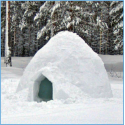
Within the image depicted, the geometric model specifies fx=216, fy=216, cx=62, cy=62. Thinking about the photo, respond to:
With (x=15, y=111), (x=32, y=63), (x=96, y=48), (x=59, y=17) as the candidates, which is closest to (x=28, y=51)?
(x=96, y=48)

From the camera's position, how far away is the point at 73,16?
599 inches

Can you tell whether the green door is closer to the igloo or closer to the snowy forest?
the igloo

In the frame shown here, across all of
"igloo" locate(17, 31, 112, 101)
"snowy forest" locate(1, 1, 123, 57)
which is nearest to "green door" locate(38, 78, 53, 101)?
"igloo" locate(17, 31, 112, 101)

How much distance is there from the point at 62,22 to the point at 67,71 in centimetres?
883

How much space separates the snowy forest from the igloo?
738cm

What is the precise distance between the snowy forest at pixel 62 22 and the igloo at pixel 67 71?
738cm

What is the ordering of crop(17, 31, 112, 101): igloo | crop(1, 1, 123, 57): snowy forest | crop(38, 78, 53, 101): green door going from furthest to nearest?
crop(1, 1, 123, 57): snowy forest
crop(38, 78, 53, 101): green door
crop(17, 31, 112, 101): igloo

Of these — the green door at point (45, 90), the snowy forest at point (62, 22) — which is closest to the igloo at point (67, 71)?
the green door at point (45, 90)

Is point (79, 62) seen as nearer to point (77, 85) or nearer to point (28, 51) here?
point (77, 85)

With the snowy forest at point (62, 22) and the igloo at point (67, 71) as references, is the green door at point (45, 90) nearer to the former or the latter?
the igloo at point (67, 71)

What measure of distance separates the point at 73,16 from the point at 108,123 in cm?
1220

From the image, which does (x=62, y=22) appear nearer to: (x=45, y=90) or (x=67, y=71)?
(x=45, y=90)

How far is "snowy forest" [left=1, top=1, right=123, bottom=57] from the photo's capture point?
15.2m

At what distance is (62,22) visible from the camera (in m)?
15.1
